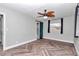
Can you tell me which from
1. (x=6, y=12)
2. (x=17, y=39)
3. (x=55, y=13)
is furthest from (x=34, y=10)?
(x=17, y=39)

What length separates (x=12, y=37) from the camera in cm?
392

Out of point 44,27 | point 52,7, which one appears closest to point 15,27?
point 44,27

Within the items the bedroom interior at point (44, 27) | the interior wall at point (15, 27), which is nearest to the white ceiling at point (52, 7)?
the bedroom interior at point (44, 27)

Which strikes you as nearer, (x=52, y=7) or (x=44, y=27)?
(x=52, y=7)

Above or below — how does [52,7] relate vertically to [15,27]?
above

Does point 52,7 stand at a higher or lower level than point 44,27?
higher

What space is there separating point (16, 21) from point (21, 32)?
2.18ft

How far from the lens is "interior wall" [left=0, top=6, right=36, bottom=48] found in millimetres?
3653

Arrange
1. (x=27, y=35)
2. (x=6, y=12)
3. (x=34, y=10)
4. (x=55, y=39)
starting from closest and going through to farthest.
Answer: (x=34, y=10), (x=6, y=12), (x=55, y=39), (x=27, y=35)

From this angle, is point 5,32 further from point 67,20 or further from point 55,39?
point 67,20

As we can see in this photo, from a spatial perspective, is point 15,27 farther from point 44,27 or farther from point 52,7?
point 52,7

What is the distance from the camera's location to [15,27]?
4.03 metres

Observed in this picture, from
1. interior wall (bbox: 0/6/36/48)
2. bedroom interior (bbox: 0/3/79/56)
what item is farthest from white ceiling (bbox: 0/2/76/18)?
interior wall (bbox: 0/6/36/48)

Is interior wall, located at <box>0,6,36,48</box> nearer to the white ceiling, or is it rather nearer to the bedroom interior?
the bedroom interior
